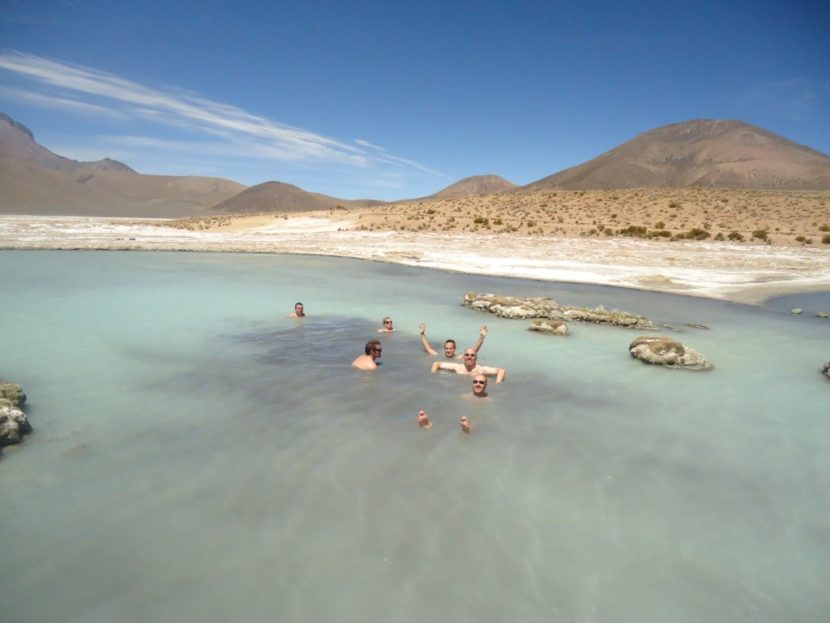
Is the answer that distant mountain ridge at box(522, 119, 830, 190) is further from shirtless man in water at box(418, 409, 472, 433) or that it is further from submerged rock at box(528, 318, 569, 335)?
shirtless man in water at box(418, 409, 472, 433)

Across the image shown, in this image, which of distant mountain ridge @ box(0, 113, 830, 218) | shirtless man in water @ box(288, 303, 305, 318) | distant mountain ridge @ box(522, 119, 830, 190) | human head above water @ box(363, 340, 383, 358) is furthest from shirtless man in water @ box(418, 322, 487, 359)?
distant mountain ridge @ box(522, 119, 830, 190)

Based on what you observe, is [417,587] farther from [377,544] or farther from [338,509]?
[338,509]

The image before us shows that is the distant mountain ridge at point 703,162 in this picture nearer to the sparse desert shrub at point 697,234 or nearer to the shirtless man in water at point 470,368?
the sparse desert shrub at point 697,234

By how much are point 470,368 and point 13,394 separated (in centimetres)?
565

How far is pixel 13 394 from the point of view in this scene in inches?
219

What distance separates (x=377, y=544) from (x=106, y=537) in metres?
1.96

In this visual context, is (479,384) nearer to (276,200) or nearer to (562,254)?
(562,254)

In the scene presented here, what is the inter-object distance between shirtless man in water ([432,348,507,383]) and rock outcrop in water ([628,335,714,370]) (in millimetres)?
2689

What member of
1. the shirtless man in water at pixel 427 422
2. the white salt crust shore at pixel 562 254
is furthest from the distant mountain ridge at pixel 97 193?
the shirtless man in water at pixel 427 422

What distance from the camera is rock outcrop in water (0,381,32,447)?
4.82 meters

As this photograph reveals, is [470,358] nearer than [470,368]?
Yes

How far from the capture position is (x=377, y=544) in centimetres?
371

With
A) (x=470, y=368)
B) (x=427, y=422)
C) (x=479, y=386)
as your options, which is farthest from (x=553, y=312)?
(x=427, y=422)

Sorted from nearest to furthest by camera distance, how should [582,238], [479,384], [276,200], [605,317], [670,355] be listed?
[479,384]
[670,355]
[605,317]
[582,238]
[276,200]
